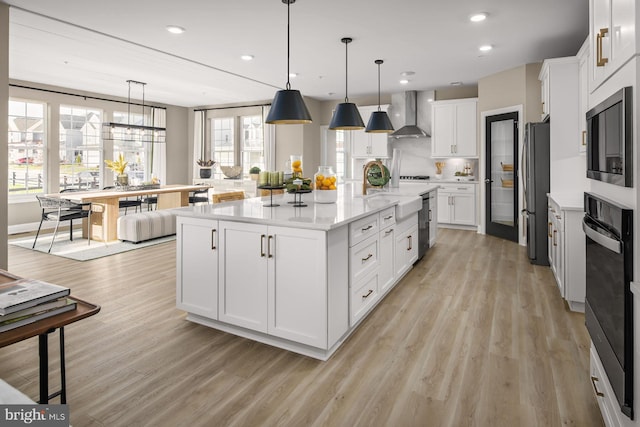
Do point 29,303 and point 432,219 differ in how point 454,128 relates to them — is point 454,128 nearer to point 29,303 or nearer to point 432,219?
point 432,219

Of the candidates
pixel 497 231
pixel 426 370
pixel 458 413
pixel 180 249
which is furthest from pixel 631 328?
pixel 497 231

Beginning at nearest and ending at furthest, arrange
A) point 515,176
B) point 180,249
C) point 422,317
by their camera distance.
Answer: point 180,249
point 422,317
point 515,176

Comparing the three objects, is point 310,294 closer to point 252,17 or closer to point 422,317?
point 422,317

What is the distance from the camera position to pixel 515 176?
6.03 m

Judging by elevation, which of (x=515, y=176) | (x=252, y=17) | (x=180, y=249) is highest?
(x=252, y=17)

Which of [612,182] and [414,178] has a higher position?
[414,178]

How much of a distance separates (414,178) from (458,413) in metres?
6.36

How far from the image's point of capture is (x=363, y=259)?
2.92 m

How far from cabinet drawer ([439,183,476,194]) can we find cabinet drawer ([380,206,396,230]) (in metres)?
4.15

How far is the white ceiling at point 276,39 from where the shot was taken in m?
3.71

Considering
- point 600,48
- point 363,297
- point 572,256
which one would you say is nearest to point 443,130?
point 572,256

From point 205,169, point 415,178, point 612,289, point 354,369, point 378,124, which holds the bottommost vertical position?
point 354,369

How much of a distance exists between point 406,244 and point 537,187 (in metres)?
1.74

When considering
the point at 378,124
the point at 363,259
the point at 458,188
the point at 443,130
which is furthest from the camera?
the point at 443,130
